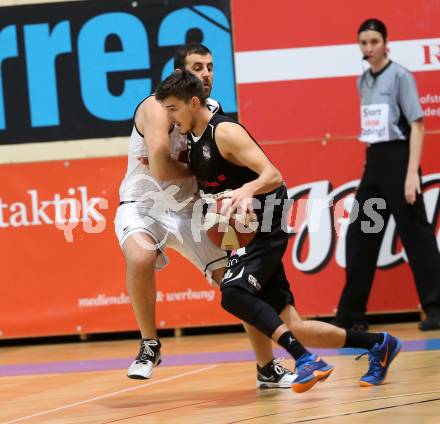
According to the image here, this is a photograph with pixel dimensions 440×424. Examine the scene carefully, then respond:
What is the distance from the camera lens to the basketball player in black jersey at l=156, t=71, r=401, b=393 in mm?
5156

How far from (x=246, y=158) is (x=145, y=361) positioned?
128 centimetres

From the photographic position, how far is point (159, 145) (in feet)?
18.0

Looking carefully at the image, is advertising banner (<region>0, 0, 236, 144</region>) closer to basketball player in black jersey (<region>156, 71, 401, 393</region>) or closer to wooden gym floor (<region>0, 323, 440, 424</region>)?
wooden gym floor (<region>0, 323, 440, 424</region>)

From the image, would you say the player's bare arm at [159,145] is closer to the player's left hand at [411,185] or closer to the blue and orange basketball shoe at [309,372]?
the blue and orange basketball shoe at [309,372]

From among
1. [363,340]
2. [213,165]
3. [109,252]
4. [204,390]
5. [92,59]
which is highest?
[92,59]

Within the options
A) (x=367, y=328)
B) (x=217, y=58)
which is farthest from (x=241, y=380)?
(x=217, y=58)

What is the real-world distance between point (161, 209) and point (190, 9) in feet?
9.89

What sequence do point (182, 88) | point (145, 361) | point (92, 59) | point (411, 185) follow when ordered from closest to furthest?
point (182, 88)
point (145, 361)
point (411, 185)
point (92, 59)

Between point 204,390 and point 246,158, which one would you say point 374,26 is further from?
point 204,390

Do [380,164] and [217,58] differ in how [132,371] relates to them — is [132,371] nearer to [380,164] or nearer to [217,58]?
[380,164]

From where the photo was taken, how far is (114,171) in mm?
8461

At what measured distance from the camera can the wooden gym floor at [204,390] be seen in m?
4.87

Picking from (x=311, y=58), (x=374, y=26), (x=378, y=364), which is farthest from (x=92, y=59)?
(x=378, y=364)

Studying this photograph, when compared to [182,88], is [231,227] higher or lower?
lower
